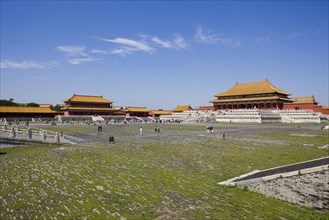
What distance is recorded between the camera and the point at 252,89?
79938 millimetres

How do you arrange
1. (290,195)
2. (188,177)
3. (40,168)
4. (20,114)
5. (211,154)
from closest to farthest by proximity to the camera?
(290,195) < (188,177) < (40,168) < (211,154) < (20,114)

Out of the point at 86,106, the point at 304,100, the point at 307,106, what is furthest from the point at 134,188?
the point at 304,100

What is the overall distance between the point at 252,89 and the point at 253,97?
386cm

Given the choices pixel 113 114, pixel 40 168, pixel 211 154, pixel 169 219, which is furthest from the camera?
pixel 113 114

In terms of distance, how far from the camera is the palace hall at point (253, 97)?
239 feet

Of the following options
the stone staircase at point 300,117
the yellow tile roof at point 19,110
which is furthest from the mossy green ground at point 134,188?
the yellow tile roof at point 19,110

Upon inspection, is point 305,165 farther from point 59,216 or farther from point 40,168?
point 40,168

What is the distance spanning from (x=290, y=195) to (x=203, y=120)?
204 ft

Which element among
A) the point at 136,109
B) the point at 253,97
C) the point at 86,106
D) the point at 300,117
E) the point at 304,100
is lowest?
the point at 300,117

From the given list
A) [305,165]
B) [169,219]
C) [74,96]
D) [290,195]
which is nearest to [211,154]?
[305,165]

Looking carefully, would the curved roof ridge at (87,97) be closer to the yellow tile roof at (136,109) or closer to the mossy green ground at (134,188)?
the yellow tile roof at (136,109)

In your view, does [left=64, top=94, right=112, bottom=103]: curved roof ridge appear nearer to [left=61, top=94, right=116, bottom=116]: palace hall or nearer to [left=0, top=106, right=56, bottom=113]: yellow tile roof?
[left=61, top=94, right=116, bottom=116]: palace hall

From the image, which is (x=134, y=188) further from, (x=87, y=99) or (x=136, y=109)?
(x=136, y=109)

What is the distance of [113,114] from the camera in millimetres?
87875
